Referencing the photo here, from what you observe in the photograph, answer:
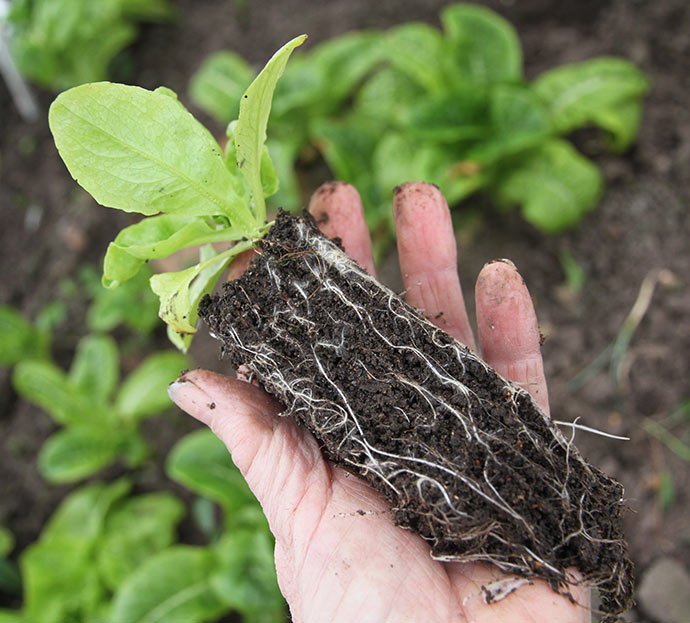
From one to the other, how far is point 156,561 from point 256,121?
1.89 metres

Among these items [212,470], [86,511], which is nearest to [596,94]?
[212,470]

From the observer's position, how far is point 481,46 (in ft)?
9.92

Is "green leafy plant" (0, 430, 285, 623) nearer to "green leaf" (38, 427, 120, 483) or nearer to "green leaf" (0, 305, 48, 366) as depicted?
"green leaf" (38, 427, 120, 483)

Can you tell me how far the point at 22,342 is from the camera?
325cm

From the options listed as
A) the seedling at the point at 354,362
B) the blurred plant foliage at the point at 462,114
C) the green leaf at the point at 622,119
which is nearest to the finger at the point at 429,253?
the seedling at the point at 354,362

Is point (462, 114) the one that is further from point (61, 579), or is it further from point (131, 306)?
point (61, 579)

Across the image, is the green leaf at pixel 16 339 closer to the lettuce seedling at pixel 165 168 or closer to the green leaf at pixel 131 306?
the green leaf at pixel 131 306

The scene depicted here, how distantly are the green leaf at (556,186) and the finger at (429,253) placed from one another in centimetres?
110

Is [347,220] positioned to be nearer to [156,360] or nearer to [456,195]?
[456,195]

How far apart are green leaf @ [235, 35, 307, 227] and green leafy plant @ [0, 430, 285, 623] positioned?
1329mm

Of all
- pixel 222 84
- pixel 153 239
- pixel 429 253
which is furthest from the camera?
pixel 222 84

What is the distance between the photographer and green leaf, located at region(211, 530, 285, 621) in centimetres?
233

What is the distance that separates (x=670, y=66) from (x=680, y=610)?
2688 millimetres

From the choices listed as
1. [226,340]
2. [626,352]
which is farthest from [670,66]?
[226,340]
